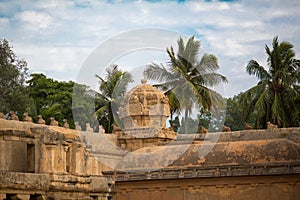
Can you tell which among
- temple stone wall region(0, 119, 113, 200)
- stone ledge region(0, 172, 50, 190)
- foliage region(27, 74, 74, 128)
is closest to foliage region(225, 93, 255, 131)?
foliage region(27, 74, 74, 128)

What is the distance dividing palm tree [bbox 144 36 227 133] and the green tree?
294 inches

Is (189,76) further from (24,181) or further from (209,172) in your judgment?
(24,181)

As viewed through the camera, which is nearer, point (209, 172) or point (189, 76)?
point (209, 172)

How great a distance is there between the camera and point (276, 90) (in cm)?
4041

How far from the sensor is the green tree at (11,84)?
133ft

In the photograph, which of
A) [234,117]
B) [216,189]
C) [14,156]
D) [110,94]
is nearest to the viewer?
[14,156]

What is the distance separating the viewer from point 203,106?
135 ft

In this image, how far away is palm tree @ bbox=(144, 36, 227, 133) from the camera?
132ft

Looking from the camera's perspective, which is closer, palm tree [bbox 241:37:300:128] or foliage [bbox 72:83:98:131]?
palm tree [bbox 241:37:300:128]

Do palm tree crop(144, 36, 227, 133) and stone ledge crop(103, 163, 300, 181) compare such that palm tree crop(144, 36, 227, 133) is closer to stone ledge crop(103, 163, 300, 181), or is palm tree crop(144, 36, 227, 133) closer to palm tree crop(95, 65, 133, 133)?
palm tree crop(95, 65, 133, 133)

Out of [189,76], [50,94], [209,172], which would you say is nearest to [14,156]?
[209,172]

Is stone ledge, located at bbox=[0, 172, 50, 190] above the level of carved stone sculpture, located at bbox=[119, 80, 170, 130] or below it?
below

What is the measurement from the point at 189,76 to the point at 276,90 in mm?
4877

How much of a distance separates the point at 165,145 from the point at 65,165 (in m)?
14.0
